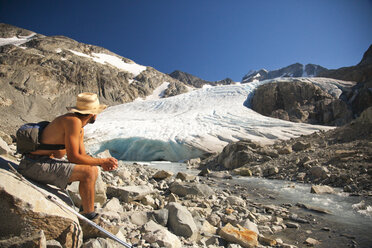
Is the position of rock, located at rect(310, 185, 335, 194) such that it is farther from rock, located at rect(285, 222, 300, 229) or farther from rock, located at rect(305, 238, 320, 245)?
rock, located at rect(305, 238, 320, 245)

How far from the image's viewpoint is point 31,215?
1456mm

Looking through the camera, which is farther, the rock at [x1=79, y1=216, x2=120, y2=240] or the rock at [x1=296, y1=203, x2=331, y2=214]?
the rock at [x1=296, y1=203, x2=331, y2=214]

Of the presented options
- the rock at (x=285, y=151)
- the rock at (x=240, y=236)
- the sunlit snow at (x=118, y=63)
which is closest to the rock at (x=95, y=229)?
the rock at (x=240, y=236)

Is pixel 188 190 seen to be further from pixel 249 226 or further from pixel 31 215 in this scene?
pixel 31 215

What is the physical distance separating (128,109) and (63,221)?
28701 millimetres

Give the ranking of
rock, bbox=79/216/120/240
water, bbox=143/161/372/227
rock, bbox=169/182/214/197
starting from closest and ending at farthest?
rock, bbox=79/216/120/240, water, bbox=143/161/372/227, rock, bbox=169/182/214/197

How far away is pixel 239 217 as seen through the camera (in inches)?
130

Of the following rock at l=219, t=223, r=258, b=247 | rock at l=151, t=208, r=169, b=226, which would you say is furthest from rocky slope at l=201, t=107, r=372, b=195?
rock at l=151, t=208, r=169, b=226

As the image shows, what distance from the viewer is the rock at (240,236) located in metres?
2.42

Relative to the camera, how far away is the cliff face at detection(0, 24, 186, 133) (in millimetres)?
35312

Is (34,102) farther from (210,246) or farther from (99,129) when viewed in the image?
(210,246)

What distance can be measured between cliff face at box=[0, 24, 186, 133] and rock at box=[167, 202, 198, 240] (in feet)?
88.9

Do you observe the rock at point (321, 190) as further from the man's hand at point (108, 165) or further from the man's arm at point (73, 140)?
the man's arm at point (73, 140)

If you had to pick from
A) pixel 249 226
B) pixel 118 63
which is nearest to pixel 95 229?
pixel 249 226
